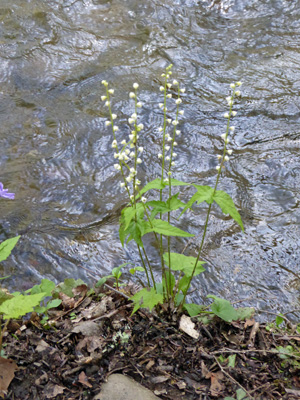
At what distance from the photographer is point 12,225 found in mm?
3727

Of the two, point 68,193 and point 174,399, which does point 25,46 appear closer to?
point 68,193

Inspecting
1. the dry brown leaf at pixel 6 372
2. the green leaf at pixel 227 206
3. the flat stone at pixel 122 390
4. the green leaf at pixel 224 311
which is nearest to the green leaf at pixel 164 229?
the green leaf at pixel 227 206

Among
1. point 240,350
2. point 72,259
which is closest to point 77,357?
point 240,350

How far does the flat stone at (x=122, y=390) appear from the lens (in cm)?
198

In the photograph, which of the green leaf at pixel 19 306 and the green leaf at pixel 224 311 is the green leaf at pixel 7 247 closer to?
the green leaf at pixel 19 306

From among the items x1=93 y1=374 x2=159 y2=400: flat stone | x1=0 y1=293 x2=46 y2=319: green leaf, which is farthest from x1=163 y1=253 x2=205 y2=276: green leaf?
x1=0 y1=293 x2=46 y2=319: green leaf

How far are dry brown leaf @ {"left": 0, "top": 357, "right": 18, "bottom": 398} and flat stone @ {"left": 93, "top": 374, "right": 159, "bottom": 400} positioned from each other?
41 centimetres

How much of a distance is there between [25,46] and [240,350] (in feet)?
17.0

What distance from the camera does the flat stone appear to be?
198 cm

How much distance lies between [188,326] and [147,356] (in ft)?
1.00

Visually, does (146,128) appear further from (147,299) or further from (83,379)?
(83,379)

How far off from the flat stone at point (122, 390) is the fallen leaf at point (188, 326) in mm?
419

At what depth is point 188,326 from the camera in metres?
2.37

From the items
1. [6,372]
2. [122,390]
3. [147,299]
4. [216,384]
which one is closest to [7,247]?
[6,372]
